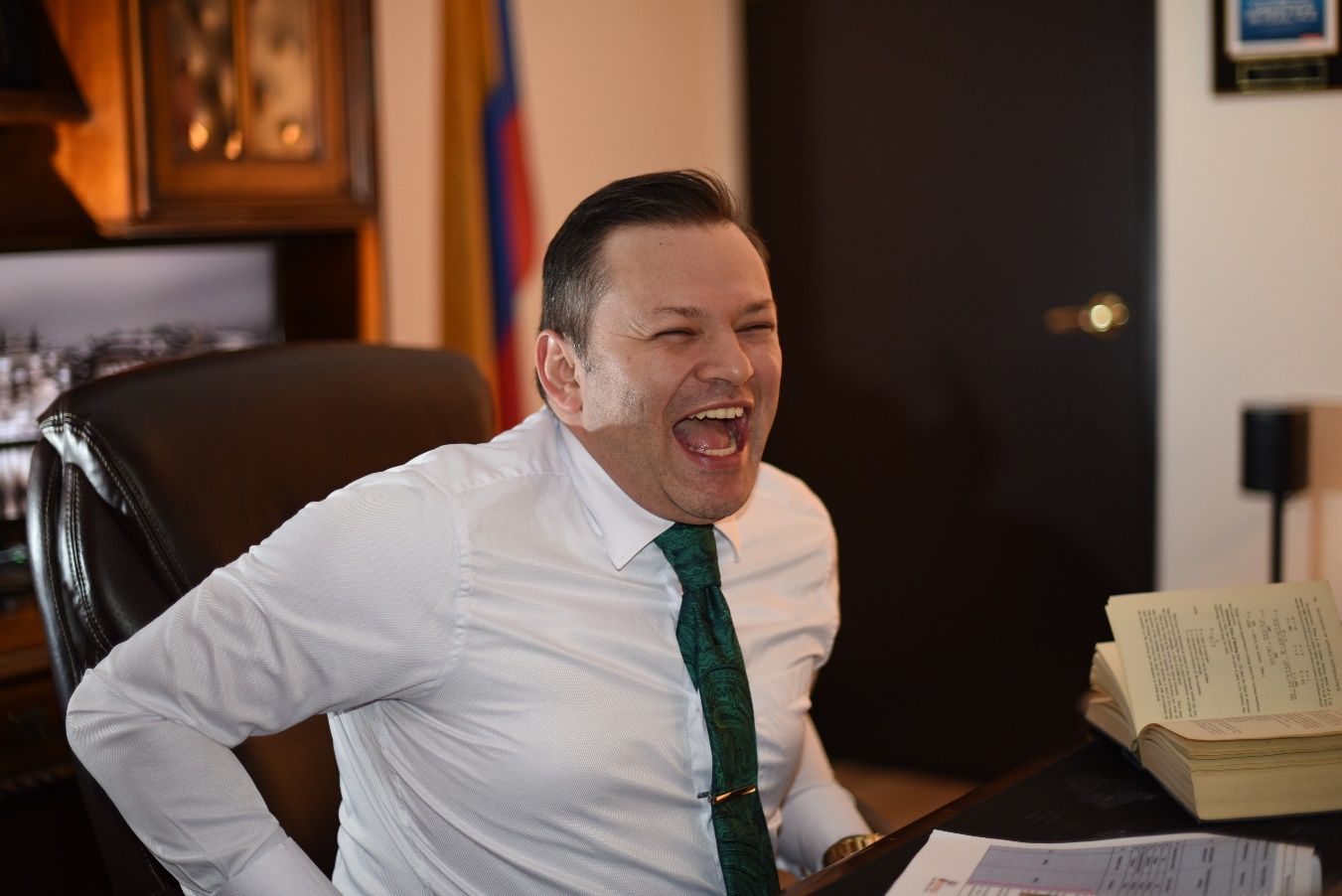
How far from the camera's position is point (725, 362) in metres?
1.28

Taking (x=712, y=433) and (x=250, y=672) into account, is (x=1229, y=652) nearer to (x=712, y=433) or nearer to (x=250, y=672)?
(x=712, y=433)

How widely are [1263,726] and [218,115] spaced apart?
1.78 metres

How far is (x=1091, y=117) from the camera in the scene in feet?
9.96

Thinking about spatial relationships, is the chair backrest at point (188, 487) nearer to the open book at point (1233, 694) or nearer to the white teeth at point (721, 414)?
the white teeth at point (721, 414)

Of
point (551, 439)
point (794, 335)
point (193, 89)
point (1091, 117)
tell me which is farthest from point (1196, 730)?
point (794, 335)

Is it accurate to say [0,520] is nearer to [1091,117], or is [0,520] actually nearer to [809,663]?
[809,663]

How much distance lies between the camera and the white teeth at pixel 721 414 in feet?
4.26

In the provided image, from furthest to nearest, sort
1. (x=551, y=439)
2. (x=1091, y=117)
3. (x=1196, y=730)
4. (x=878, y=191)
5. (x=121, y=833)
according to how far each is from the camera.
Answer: (x=878, y=191)
(x=1091, y=117)
(x=551, y=439)
(x=121, y=833)
(x=1196, y=730)

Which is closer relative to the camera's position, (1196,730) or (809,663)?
(1196,730)

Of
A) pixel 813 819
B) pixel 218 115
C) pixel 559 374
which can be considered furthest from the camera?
pixel 218 115

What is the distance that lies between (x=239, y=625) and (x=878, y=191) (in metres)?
2.45

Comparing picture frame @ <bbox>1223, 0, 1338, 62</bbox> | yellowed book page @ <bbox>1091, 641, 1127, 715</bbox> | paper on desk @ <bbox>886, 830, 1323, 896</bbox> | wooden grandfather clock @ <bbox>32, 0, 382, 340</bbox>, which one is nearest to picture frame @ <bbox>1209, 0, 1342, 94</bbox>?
picture frame @ <bbox>1223, 0, 1338, 62</bbox>

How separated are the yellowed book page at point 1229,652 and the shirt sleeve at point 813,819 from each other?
0.38 meters

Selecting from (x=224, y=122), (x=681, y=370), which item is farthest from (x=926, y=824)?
(x=224, y=122)
